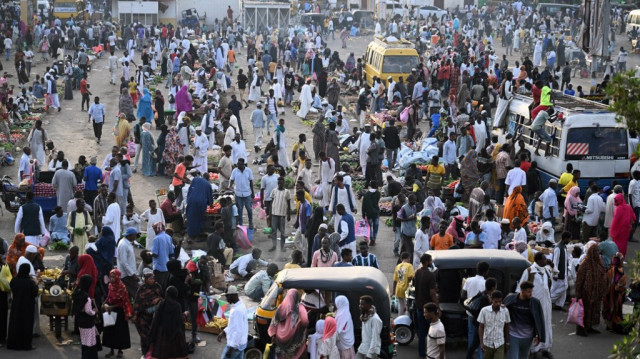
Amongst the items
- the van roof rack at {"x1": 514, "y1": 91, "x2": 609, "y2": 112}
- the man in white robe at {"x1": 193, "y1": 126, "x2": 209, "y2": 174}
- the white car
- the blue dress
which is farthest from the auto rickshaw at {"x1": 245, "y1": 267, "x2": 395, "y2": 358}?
the white car

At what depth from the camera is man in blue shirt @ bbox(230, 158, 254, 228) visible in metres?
18.6

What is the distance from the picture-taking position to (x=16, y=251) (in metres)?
14.7

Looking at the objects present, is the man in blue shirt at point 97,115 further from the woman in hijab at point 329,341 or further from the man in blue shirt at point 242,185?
the woman in hijab at point 329,341

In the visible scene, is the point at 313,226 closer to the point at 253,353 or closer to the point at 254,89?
the point at 253,353

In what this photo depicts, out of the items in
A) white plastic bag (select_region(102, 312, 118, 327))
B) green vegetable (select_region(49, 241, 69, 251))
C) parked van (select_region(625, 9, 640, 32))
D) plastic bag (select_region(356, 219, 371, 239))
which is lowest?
green vegetable (select_region(49, 241, 69, 251))

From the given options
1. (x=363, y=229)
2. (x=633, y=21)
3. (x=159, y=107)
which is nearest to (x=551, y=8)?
(x=633, y=21)

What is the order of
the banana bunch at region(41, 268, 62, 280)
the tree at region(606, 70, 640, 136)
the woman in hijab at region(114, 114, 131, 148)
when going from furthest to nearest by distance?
the woman in hijab at region(114, 114, 131, 148)
the banana bunch at region(41, 268, 62, 280)
the tree at region(606, 70, 640, 136)

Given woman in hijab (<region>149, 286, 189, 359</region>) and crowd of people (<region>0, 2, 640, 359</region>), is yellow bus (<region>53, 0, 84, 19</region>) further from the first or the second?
woman in hijab (<region>149, 286, 189, 359</region>)

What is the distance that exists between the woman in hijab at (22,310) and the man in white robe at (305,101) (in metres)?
18.0

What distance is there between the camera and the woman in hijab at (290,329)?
11.8m

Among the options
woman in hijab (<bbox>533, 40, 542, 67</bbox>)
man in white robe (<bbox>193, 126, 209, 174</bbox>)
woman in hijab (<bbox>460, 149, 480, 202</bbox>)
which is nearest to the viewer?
woman in hijab (<bbox>460, 149, 480, 202</bbox>)

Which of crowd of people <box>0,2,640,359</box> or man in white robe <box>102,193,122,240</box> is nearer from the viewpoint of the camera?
crowd of people <box>0,2,640,359</box>

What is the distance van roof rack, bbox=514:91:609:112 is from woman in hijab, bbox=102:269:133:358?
32.6 ft

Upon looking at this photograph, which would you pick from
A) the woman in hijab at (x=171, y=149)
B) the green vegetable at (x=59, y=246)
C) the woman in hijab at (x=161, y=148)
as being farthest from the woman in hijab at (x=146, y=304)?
the woman in hijab at (x=161, y=148)
